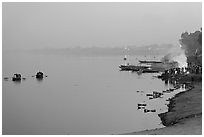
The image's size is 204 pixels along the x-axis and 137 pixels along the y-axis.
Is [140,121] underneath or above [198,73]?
underneath

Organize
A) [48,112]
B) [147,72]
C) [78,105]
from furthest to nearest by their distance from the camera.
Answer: [147,72] < [78,105] < [48,112]

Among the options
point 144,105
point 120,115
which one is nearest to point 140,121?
point 120,115

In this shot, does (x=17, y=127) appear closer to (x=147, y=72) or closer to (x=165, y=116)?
(x=165, y=116)

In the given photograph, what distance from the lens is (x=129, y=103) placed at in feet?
139

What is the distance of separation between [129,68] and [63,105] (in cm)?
7395

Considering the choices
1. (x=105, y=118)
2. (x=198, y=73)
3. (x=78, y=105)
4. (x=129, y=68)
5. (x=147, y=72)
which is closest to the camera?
(x=105, y=118)

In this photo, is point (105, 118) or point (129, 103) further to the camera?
point (129, 103)

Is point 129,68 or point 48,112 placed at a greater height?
point 129,68

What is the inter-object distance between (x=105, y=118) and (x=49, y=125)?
20.2 ft

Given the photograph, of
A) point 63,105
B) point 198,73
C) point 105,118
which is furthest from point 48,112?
point 198,73

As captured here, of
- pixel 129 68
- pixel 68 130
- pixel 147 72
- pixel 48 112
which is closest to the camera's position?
pixel 68 130

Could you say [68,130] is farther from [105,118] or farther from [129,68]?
[129,68]

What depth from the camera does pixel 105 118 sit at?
33156mm

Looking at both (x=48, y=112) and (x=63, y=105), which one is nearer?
(x=48, y=112)
